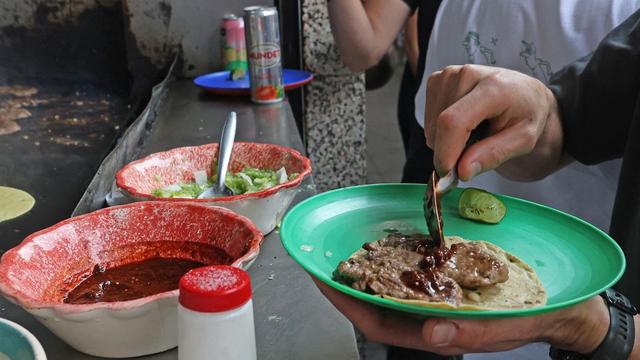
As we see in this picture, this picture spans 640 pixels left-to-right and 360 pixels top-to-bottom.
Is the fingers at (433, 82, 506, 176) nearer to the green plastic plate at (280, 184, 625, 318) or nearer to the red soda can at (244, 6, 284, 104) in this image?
the green plastic plate at (280, 184, 625, 318)

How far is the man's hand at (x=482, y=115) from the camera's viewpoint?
1.10 m

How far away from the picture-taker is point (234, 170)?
1.69m

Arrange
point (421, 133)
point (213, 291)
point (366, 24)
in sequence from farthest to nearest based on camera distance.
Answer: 1. point (366, 24)
2. point (421, 133)
3. point (213, 291)

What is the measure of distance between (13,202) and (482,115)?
1.36m

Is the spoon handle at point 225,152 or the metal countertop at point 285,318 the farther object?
the spoon handle at point 225,152

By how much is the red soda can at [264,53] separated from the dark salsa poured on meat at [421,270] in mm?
1474

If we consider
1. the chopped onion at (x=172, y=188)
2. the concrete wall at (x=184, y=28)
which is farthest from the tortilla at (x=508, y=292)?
the concrete wall at (x=184, y=28)

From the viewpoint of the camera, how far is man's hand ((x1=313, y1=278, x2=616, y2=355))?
0.87 metres

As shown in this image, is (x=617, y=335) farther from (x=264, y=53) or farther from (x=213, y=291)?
(x=264, y=53)

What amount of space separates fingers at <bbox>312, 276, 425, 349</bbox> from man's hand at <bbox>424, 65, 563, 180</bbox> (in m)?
0.31

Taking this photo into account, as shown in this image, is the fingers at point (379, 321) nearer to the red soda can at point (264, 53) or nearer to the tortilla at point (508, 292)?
the tortilla at point (508, 292)

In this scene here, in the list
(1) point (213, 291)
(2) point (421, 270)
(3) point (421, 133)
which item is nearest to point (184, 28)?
(3) point (421, 133)

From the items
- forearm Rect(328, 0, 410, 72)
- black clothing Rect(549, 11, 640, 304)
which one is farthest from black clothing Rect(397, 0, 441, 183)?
black clothing Rect(549, 11, 640, 304)

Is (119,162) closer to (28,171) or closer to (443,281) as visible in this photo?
(28,171)
